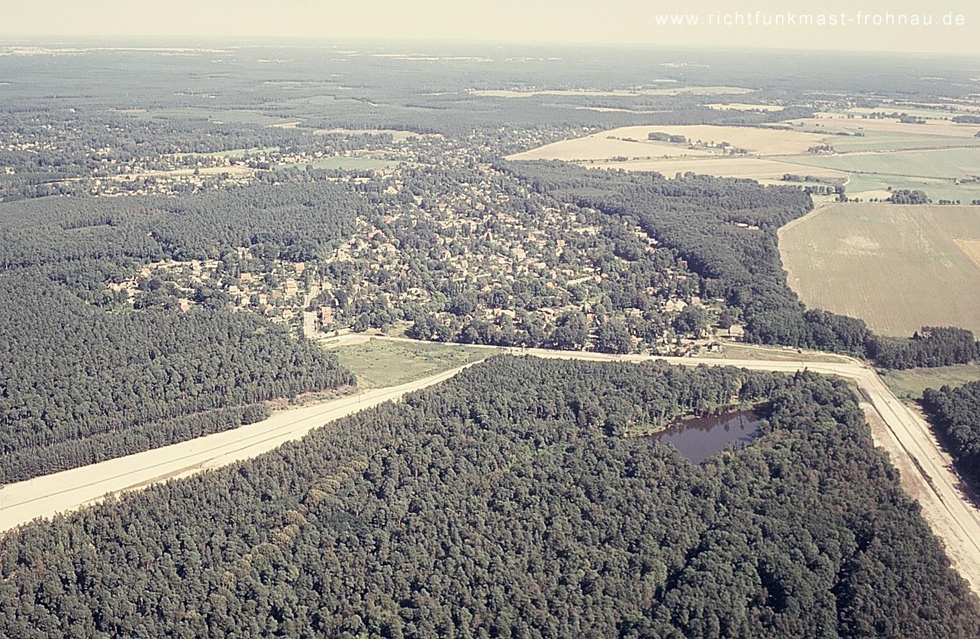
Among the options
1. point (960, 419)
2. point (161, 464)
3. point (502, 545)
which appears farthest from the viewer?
point (960, 419)

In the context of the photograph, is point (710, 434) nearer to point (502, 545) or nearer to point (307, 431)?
point (502, 545)

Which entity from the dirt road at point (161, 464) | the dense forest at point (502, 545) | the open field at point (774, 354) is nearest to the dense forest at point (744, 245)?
the open field at point (774, 354)

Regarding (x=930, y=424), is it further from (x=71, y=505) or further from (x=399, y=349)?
(x=71, y=505)

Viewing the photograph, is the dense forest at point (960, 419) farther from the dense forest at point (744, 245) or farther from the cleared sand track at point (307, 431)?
the dense forest at point (744, 245)

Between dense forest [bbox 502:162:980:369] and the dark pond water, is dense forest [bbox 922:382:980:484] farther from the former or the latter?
the dark pond water

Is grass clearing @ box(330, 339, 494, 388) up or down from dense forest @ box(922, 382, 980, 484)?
down

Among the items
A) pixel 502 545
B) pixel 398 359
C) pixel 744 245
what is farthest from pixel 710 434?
pixel 744 245

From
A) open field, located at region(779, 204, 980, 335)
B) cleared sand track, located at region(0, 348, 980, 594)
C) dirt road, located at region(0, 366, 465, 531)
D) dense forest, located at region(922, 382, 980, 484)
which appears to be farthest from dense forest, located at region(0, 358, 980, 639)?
open field, located at region(779, 204, 980, 335)
